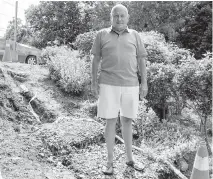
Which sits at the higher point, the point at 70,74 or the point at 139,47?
the point at 139,47

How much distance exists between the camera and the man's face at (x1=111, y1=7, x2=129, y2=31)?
3.09 m

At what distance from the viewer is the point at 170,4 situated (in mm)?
17141

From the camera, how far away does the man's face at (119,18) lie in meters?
3.09

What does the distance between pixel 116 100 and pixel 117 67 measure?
376mm

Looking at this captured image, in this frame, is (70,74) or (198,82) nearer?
(198,82)

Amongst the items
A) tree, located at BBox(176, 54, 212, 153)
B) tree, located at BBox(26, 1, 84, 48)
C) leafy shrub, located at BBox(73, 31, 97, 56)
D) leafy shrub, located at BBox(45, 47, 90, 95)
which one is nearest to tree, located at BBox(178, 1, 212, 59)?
tree, located at BBox(26, 1, 84, 48)

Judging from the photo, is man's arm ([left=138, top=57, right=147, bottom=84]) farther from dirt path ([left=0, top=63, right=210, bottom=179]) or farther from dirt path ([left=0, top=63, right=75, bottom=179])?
dirt path ([left=0, top=63, right=75, bottom=179])

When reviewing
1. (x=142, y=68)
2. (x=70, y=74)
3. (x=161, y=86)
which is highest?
(x=142, y=68)

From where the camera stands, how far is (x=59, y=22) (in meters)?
19.3

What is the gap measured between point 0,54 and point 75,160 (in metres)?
9.89

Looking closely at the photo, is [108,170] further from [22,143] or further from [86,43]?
[86,43]

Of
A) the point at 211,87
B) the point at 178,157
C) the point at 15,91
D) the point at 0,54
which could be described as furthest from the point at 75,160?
the point at 0,54

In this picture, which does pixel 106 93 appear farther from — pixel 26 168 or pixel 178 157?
pixel 178 157

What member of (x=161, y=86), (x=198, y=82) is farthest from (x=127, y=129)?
(x=161, y=86)
